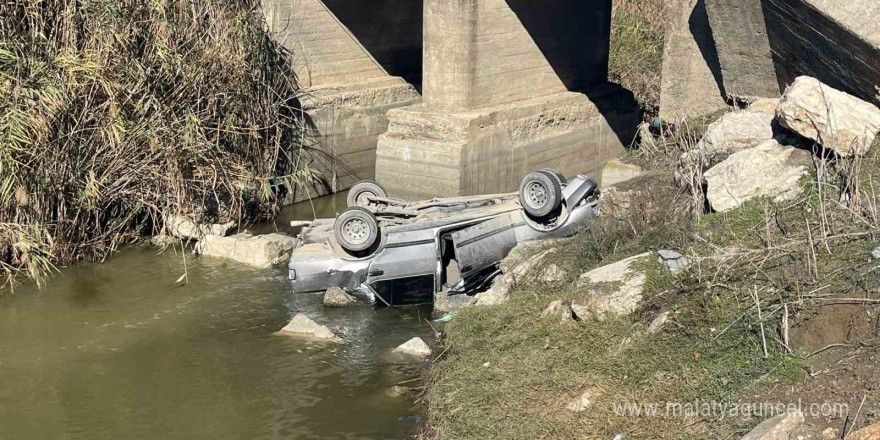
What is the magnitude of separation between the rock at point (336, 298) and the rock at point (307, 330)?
0.75m

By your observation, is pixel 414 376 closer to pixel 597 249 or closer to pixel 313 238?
pixel 597 249

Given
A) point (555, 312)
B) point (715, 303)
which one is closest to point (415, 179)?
point (555, 312)

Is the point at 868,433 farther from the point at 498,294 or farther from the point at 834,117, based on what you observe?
the point at 498,294

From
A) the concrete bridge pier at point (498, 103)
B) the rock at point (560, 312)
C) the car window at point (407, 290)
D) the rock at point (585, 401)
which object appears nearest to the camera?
the rock at point (585, 401)

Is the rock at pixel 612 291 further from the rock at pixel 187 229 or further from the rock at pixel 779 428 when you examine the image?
the rock at pixel 187 229

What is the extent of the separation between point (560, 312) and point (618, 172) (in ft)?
11.7

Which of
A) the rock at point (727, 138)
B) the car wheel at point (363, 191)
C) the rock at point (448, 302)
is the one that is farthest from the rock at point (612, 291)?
the car wheel at point (363, 191)

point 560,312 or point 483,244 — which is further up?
point 483,244

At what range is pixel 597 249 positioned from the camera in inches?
375

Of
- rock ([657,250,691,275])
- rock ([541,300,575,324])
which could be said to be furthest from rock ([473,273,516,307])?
rock ([657,250,691,275])

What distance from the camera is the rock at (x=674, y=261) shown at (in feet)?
25.6

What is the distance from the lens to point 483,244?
438 inches

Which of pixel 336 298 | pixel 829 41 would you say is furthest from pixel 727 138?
pixel 336 298

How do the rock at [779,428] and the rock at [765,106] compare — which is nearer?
the rock at [779,428]
